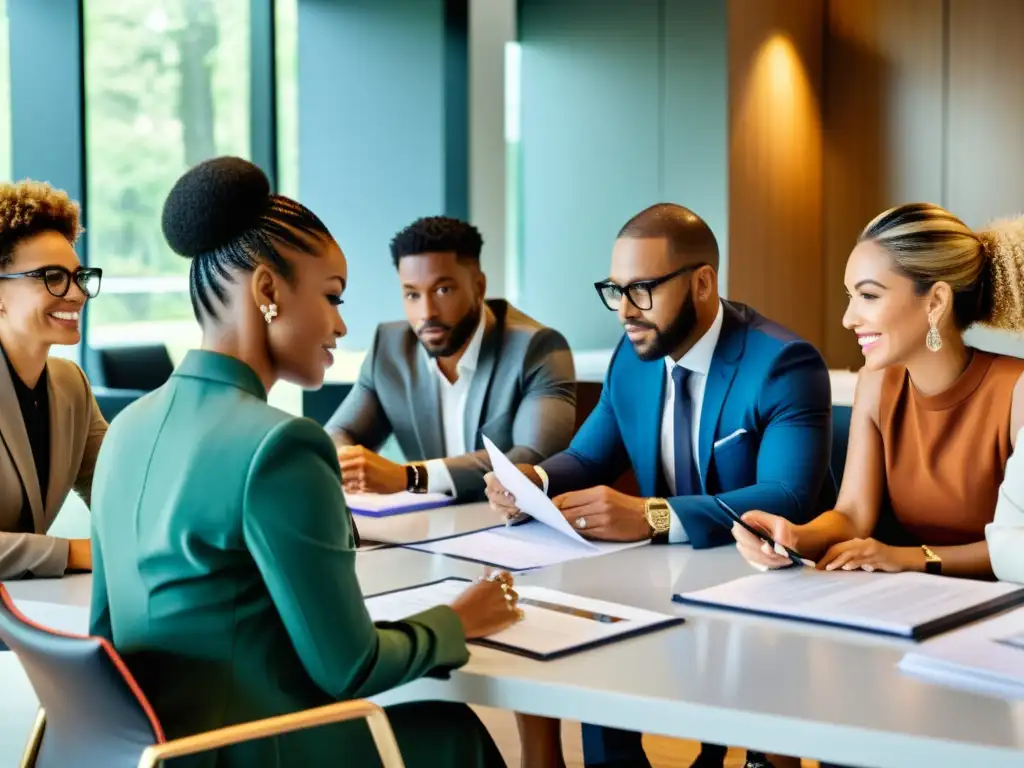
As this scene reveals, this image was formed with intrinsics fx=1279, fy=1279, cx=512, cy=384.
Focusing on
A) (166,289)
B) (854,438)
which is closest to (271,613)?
(854,438)

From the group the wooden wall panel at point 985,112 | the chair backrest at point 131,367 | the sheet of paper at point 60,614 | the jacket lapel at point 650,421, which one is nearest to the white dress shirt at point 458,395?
the jacket lapel at point 650,421

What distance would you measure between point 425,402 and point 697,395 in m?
0.96

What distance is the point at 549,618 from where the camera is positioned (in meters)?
1.81

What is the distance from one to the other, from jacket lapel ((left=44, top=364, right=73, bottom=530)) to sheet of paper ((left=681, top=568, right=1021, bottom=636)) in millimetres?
1253

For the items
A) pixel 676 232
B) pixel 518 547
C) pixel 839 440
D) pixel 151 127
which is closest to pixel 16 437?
pixel 518 547

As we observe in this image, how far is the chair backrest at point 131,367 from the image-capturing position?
18.3 feet

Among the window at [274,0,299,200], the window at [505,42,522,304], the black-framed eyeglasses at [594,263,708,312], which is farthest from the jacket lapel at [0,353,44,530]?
the window at [505,42,522,304]

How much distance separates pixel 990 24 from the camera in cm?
783

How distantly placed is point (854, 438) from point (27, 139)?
4455mm

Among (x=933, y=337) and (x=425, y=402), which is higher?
(x=933, y=337)

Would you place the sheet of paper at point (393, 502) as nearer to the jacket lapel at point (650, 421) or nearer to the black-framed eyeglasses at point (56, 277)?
the jacket lapel at point (650, 421)

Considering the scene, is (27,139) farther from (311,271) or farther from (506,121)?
(311,271)

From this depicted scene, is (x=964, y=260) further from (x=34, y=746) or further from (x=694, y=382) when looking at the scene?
(x=34, y=746)

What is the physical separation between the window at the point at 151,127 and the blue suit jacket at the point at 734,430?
452 centimetres
